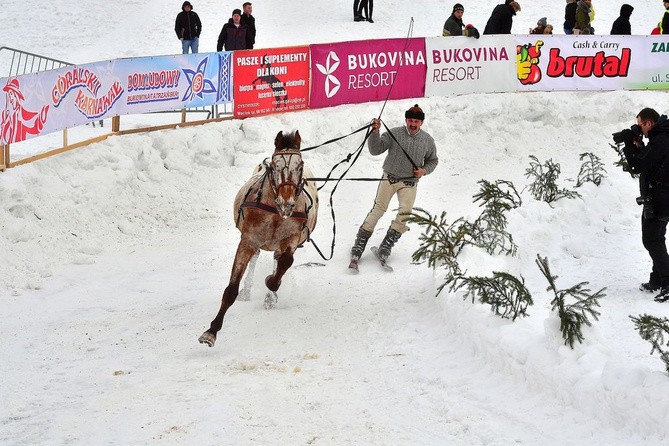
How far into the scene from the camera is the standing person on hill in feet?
39.3

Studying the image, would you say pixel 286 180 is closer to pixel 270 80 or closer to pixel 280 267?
pixel 280 267

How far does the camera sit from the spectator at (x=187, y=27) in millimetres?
21422

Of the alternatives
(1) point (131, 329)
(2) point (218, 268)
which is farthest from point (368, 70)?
(1) point (131, 329)

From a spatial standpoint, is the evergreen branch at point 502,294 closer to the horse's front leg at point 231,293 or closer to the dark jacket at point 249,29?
the horse's front leg at point 231,293

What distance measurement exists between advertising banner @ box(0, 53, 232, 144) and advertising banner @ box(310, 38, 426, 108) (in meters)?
1.94

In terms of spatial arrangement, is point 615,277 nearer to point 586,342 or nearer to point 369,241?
point 369,241

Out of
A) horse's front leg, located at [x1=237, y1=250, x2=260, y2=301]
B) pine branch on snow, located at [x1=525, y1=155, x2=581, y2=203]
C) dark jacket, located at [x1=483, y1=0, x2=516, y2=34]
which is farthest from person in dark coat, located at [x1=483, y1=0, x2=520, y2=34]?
horse's front leg, located at [x1=237, y1=250, x2=260, y2=301]

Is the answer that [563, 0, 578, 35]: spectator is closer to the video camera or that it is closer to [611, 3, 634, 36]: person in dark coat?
[611, 3, 634, 36]: person in dark coat

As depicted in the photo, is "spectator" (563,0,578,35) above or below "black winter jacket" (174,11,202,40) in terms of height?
above

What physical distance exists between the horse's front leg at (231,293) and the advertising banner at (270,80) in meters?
8.24

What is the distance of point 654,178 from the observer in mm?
10141

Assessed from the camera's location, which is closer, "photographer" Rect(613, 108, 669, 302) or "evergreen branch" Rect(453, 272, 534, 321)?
"evergreen branch" Rect(453, 272, 534, 321)

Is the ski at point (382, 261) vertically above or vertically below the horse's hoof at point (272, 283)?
below

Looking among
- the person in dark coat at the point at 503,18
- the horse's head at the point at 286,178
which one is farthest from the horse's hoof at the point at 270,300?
the person in dark coat at the point at 503,18
